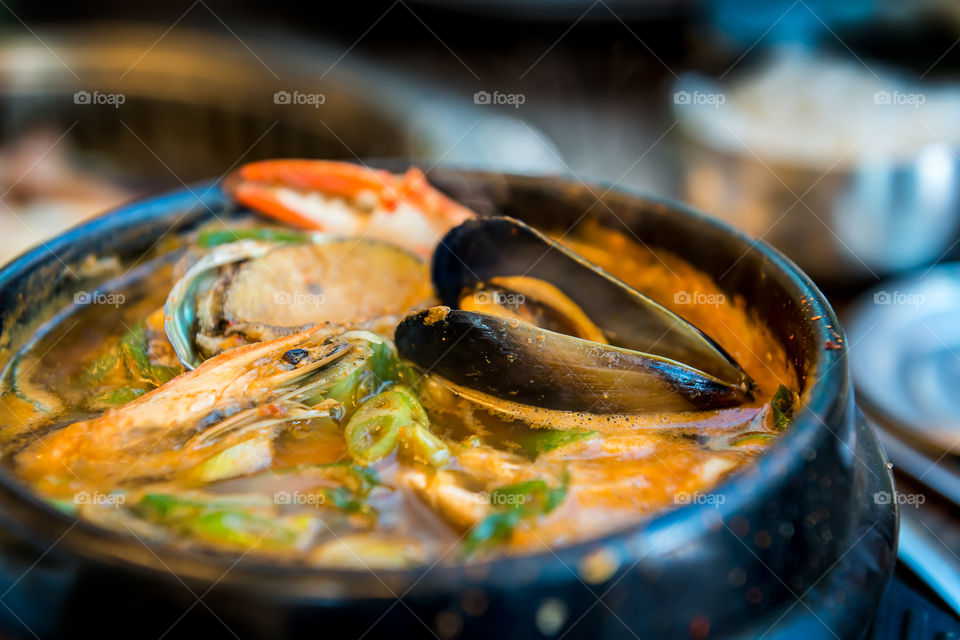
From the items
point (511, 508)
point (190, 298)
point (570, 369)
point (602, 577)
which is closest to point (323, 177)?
Result: point (190, 298)

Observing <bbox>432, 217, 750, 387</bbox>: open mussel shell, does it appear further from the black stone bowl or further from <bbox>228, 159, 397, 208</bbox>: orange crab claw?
<bbox>228, 159, 397, 208</bbox>: orange crab claw

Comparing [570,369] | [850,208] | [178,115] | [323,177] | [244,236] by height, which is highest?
[178,115]

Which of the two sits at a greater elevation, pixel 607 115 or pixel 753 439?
pixel 607 115

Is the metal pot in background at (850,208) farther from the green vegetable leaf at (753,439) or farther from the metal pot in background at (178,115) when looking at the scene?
the green vegetable leaf at (753,439)

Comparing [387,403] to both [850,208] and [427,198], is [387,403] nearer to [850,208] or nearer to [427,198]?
[427,198]

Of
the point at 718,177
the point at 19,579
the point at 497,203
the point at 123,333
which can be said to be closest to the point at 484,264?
the point at 497,203

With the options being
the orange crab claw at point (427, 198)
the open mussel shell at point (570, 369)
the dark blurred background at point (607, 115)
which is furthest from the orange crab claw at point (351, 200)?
the open mussel shell at point (570, 369)

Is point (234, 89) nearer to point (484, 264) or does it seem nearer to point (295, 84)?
point (295, 84)
